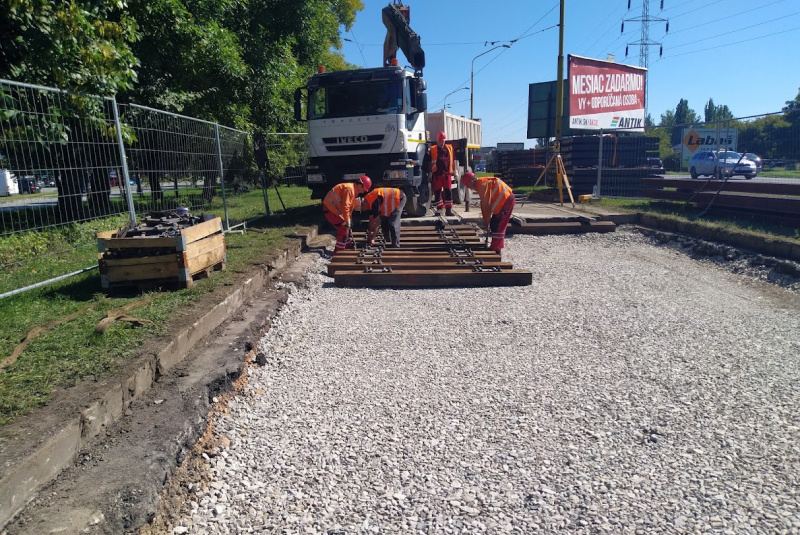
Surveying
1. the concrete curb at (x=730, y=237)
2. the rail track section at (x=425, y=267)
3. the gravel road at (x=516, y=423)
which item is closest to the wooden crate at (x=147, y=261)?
the gravel road at (x=516, y=423)

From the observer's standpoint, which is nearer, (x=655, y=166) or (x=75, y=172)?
(x=75, y=172)

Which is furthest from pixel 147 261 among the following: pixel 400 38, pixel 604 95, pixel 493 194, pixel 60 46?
pixel 604 95

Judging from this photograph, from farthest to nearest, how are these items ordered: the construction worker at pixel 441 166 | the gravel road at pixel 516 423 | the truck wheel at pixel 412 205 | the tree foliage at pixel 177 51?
the construction worker at pixel 441 166
the truck wheel at pixel 412 205
the tree foliage at pixel 177 51
the gravel road at pixel 516 423

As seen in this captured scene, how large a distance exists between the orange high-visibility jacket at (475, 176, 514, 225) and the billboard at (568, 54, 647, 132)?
13985mm

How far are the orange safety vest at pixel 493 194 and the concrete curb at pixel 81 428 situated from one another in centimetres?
503

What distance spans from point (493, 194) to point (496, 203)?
0.16m

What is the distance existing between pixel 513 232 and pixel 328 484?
30.4ft

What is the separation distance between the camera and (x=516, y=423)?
350 cm

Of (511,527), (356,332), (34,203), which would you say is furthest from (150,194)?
(511,527)

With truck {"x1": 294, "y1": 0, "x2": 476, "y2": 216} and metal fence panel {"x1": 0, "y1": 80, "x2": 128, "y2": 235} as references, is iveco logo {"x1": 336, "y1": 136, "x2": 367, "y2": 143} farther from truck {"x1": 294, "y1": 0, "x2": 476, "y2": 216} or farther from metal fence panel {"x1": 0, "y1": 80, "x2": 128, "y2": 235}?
metal fence panel {"x1": 0, "y1": 80, "x2": 128, "y2": 235}

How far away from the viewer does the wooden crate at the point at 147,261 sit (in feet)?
17.9

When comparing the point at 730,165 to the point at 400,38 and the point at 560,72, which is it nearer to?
the point at 560,72

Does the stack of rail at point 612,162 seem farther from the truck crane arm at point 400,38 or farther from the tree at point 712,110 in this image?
the tree at point 712,110

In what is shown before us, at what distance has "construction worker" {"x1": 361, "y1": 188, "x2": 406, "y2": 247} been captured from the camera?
8414 millimetres
